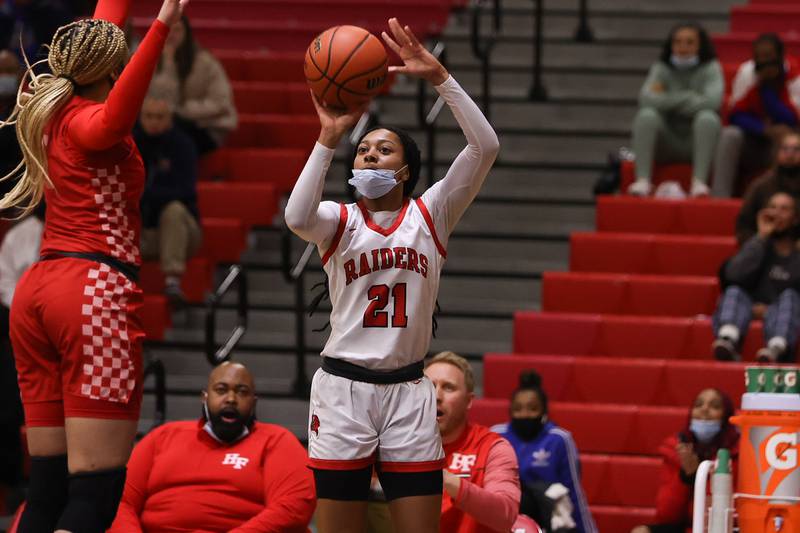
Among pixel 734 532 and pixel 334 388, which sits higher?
pixel 334 388

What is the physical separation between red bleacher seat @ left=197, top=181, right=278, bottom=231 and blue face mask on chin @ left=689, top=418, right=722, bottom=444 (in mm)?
3647

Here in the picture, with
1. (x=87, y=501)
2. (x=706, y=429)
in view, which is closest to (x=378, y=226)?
(x=87, y=501)

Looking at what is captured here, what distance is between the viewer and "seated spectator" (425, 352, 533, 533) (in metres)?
5.62

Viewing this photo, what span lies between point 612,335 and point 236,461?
2760 millimetres

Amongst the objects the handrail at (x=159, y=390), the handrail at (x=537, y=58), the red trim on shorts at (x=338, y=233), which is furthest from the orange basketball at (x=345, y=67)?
the handrail at (x=537, y=58)

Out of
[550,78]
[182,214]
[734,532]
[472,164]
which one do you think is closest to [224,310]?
[182,214]

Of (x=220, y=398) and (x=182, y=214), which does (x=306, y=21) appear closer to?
(x=182, y=214)

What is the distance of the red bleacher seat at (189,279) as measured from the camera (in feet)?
31.3

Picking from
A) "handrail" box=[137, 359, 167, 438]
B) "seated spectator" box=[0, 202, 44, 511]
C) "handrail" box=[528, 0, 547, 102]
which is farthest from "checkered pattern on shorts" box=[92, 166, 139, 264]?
"handrail" box=[528, 0, 547, 102]

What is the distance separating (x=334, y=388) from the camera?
16.0 ft

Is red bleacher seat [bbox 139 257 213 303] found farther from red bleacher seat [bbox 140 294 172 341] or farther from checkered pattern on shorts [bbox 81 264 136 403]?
checkered pattern on shorts [bbox 81 264 136 403]

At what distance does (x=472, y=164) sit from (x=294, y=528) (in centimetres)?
219

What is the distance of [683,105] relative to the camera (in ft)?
32.0

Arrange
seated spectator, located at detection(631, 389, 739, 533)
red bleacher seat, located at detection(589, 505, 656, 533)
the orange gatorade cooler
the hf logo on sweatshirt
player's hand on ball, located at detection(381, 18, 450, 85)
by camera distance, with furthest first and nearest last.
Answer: red bleacher seat, located at detection(589, 505, 656, 533) → seated spectator, located at detection(631, 389, 739, 533) → the hf logo on sweatshirt → the orange gatorade cooler → player's hand on ball, located at detection(381, 18, 450, 85)
